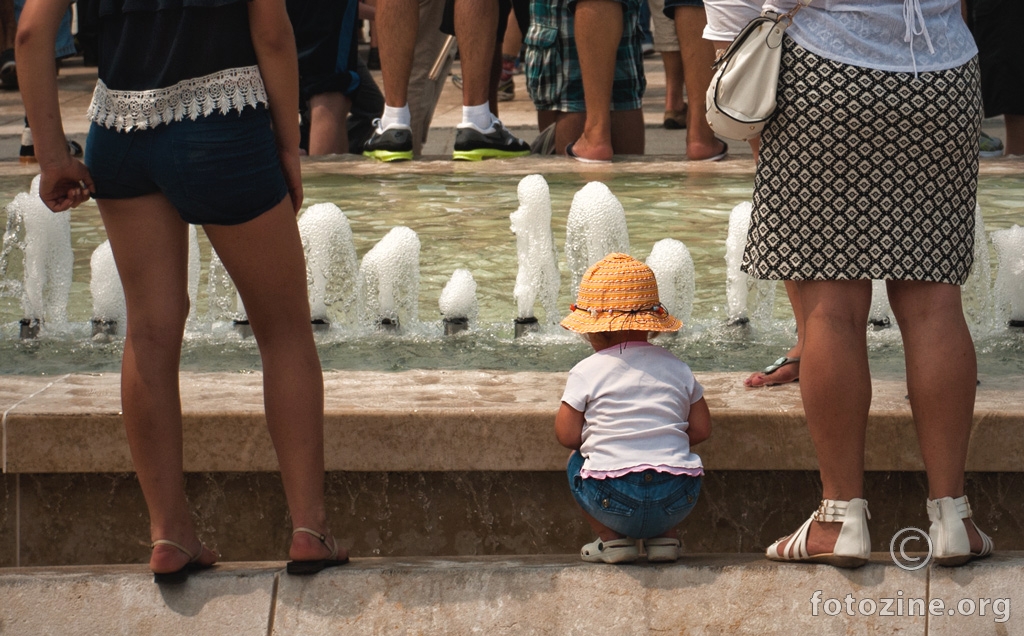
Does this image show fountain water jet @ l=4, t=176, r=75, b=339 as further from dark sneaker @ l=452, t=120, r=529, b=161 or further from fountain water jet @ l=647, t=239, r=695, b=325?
dark sneaker @ l=452, t=120, r=529, b=161

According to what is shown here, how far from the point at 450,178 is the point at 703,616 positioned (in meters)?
4.31

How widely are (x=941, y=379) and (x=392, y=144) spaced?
15.5 feet

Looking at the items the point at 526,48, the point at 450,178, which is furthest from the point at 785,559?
the point at 526,48

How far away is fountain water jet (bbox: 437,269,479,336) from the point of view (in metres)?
4.64

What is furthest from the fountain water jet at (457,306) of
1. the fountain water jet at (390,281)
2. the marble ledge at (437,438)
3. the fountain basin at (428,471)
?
the marble ledge at (437,438)

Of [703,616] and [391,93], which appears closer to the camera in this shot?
[703,616]

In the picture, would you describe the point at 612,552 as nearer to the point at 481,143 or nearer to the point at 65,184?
the point at 65,184

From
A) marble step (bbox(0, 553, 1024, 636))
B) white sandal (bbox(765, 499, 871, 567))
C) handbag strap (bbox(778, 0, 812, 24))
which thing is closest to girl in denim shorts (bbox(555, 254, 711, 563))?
marble step (bbox(0, 553, 1024, 636))

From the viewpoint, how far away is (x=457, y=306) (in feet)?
15.2

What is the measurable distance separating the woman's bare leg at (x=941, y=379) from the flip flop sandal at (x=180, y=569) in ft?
5.06

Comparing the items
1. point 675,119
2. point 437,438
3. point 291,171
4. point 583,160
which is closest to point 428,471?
point 437,438

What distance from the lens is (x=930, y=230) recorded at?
3.00 meters

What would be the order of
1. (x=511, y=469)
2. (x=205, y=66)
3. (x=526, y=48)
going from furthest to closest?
(x=526, y=48) < (x=511, y=469) < (x=205, y=66)

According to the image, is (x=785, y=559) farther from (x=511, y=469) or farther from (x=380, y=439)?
(x=380, y=439)
